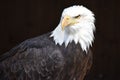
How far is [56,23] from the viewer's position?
7242mm

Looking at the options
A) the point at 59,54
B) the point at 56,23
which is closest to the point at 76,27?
the point at 59,54

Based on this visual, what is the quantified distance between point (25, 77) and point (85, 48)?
24.9 inches

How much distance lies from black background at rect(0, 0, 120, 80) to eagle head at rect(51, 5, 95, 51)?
240 centimetres

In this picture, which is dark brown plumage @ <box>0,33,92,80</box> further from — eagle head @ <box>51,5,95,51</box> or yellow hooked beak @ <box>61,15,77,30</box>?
yellow hooked beak @ <box>61,15,77,30</box>

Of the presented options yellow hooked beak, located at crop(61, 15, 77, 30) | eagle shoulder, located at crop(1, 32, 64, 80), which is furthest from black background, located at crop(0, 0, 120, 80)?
yellow hooked beak, located at crop(61, 15, 77, 30)

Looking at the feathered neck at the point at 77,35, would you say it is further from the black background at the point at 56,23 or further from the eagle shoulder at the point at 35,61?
the black background at the point at 56,23

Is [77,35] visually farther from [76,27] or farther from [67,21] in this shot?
[67,21]

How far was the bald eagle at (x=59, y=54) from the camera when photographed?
465cm

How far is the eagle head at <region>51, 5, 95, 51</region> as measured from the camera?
179 inches

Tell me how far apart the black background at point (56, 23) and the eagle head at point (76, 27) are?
7.86 feet

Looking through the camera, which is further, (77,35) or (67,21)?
(77,35)

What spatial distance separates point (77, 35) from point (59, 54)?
25 centimetres

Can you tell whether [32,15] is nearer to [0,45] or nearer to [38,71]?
[0,45]

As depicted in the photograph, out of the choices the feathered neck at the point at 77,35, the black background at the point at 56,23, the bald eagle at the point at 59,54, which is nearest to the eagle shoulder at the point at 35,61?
the bald eagle at the point at 59,54
